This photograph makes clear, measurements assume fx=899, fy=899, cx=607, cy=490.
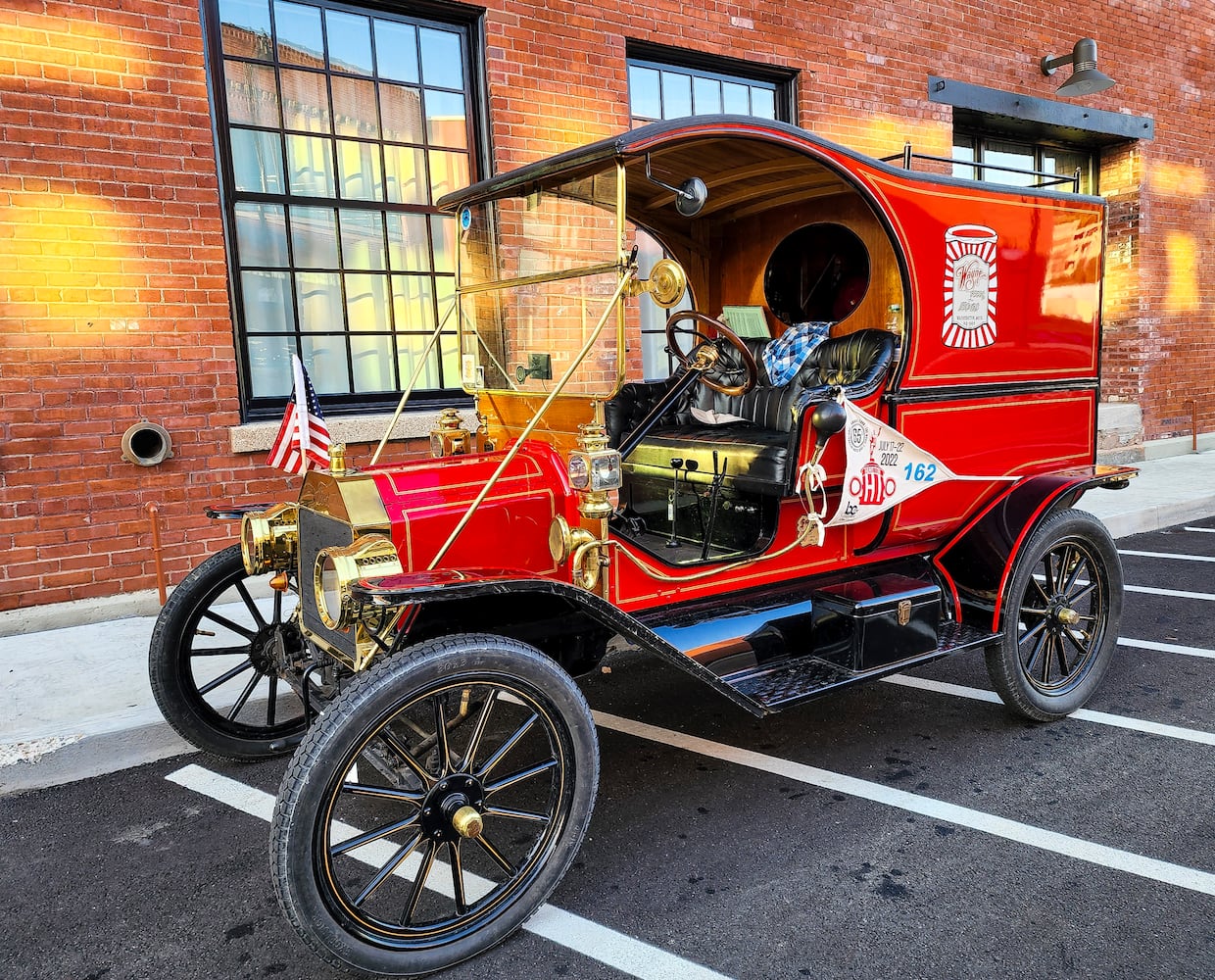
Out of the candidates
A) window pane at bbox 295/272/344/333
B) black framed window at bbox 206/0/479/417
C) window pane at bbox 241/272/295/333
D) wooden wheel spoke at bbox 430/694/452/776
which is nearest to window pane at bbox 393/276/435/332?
black framed window at bbox 206/0/479/417

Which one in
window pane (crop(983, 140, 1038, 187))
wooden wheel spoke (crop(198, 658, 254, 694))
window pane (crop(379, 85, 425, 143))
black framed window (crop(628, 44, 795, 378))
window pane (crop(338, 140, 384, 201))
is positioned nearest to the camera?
wooden wheel spoke (crop(198, 658, 254, 694))

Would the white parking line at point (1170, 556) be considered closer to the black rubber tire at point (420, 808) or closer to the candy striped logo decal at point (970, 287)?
the candy striped logo decal at point (970, 287)

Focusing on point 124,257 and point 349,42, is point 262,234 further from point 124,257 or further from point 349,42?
point 349,42

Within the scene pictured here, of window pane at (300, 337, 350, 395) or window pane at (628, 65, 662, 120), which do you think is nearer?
window pane at (300, 337, 350, 395)

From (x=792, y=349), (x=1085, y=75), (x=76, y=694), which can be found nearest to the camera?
(x=76, y=694)

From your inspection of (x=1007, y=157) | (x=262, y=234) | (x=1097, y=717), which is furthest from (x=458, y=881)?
(x=1007, y=157)

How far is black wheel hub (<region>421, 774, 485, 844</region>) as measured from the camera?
88.8 inches

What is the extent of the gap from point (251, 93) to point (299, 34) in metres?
0.49

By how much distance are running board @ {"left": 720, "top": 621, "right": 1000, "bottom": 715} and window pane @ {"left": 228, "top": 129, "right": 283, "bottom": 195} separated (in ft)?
14.4

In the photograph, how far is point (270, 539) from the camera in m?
3.02

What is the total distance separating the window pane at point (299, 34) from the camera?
5.49 meters

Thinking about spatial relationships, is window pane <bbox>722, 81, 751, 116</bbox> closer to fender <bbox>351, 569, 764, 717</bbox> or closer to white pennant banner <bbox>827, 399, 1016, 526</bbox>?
white pennant banner <bbox>827, 399, 1016, 526</bbox>

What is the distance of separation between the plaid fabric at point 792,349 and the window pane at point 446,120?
3126 mm

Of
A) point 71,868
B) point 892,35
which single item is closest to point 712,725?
point 71,868
